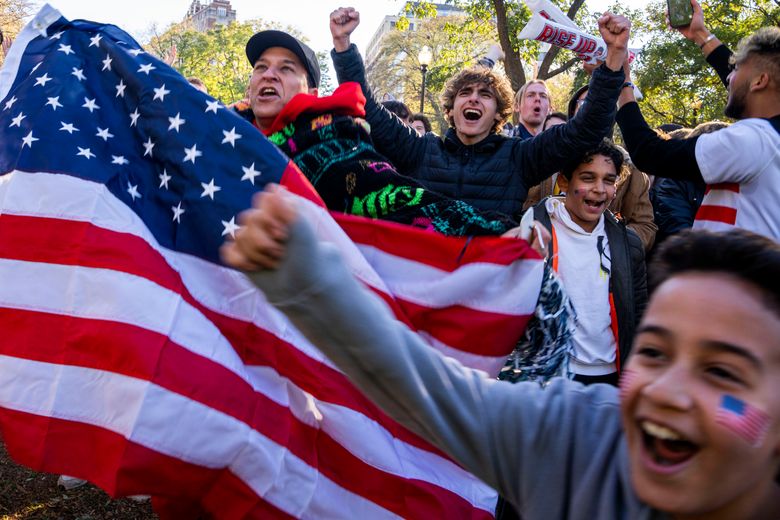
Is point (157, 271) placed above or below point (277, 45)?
below

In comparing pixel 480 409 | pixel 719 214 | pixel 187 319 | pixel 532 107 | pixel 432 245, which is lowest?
pixel 187 319

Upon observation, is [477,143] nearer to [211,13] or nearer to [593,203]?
[593,203]

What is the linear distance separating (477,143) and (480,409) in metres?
2.64

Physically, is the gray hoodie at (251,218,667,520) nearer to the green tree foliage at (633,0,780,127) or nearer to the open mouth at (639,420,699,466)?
the open mouth at (639,420,699,466)

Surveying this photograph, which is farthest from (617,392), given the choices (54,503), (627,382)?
(54,503)

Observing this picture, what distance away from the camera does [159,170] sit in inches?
107

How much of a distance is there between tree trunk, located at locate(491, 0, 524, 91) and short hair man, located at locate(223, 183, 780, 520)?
595 inches

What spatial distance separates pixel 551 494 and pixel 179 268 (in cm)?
170

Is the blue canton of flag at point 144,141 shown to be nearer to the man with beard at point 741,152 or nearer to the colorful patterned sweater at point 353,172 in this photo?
the colorful patterned sweater at point 353,172

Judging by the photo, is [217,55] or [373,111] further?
[217,55]

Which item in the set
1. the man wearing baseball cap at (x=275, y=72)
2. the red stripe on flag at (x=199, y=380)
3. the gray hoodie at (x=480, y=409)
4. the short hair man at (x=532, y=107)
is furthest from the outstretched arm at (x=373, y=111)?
the gray hoodie at (x=480, y=409)

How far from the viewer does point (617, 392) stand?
4.61ft

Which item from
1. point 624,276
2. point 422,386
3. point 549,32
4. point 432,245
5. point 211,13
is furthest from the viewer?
point 211,13

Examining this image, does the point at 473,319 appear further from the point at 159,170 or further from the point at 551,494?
the point at 159,170
